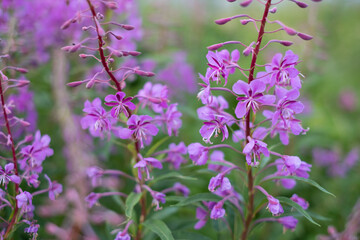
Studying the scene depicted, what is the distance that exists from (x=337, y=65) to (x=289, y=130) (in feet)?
20.6

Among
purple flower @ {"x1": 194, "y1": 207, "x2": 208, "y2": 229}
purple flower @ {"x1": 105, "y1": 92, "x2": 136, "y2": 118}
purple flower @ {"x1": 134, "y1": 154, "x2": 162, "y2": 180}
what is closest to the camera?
purple flower @ {"x1": 105, "y1": 92, "x2": 136, "y2": 118}

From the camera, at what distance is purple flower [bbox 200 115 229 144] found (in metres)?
2.05

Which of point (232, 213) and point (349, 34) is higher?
point (232, 213)

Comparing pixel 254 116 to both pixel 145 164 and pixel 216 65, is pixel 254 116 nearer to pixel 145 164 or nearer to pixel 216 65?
pixel 216 65

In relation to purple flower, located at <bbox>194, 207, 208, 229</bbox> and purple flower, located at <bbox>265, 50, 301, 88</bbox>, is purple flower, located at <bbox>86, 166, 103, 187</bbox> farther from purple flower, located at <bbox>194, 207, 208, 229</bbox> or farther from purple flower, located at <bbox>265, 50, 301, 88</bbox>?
purple flower, located at <bbox>265, 50, 301, 88</bbox>

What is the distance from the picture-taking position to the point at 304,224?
4051mm

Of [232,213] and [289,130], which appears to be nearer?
[289,130]

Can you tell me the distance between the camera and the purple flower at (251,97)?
1.91 meters

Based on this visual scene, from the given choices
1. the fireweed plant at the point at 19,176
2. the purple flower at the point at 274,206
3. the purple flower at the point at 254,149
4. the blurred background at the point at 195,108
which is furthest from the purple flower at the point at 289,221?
the fireweed plant at the point at 19,176

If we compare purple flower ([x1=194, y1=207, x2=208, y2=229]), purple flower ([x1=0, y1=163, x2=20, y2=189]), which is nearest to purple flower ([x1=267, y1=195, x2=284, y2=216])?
purple flower ([x1=194, y1=207, x2=208, y2=229])

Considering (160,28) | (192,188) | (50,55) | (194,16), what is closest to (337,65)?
(194,16)

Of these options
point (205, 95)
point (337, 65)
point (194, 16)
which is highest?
point (205, 95)

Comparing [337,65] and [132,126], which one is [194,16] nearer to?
[337,65]

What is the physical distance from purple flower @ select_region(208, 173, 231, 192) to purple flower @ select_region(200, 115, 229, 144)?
203 millimetres
